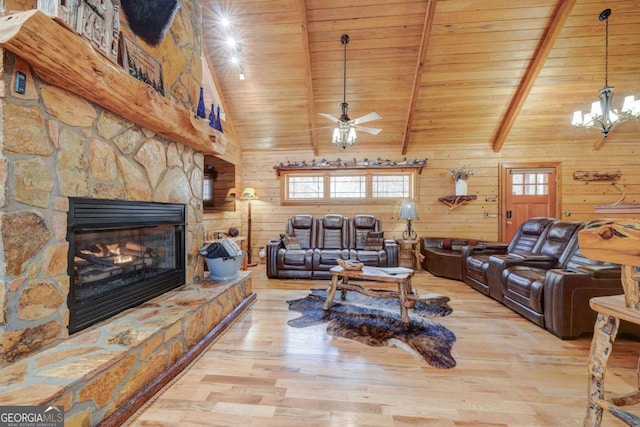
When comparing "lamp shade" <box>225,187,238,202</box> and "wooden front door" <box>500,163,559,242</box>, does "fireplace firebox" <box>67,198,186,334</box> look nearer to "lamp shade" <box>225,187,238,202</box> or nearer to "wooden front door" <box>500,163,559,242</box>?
"lamp shade" <box>225,187,238,202</box>

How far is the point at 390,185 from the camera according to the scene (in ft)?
19.2

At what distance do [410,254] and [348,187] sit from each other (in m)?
1.88

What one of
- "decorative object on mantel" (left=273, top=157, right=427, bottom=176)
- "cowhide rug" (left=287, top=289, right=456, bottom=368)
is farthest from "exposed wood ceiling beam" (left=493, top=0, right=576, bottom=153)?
"cowhide rug" (left=287, top=289, right=456, bottom=368)

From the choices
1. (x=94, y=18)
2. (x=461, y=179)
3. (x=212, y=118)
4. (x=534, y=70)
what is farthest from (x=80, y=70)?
(x=461, y=179)

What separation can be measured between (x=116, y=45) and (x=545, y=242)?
462 centimetres

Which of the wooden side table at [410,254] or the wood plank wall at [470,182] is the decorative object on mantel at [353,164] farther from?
the wooden side table at [410,254]

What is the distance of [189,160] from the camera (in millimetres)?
2781

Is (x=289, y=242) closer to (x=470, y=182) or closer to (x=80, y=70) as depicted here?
(x=80, y=70)

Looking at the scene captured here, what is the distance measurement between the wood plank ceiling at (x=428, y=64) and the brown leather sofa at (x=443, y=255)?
2.03 meters

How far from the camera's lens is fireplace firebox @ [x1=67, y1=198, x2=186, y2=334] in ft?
5.38

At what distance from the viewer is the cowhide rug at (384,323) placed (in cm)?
217

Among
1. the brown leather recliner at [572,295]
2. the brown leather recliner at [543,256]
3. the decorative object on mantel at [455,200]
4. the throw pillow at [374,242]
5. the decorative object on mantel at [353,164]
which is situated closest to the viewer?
the brown leather recliner at [572,295]

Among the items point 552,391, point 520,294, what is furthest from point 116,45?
point 520,294

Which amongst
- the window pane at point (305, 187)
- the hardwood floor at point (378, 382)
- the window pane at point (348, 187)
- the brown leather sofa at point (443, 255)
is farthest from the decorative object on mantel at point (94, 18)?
the brown leather sofa at point (443, 255)
